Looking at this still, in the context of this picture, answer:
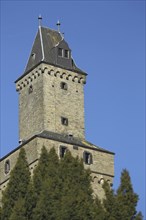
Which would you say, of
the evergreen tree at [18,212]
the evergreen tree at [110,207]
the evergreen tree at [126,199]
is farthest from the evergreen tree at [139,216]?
the evergreen tree at [18,212]

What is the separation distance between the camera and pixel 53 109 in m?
72.9

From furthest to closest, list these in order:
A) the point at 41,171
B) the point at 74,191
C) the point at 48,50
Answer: the point at 48,50
the point at 41,171
the point at 74,191

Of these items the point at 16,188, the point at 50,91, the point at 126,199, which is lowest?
the point at 126,199

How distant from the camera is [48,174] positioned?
62.2 m

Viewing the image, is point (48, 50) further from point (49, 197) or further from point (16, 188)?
point (49, 197)

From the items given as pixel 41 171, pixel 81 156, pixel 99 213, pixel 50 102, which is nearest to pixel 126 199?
pixel 99 213

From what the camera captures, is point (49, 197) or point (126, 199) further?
point (126, 199)

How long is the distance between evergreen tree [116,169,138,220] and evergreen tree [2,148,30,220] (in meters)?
5.93

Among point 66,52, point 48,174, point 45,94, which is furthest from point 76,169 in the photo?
point 66,52

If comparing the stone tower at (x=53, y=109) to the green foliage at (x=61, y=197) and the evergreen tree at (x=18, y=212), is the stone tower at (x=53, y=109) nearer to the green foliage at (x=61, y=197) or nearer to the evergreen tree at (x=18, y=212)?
the green foliage at (x=61, y=197)

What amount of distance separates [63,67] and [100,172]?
9232mm

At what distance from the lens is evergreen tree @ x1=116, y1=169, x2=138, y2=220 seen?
195ft

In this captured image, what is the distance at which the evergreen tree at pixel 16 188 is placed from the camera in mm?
59812

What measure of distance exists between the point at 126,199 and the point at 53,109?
1471cm
